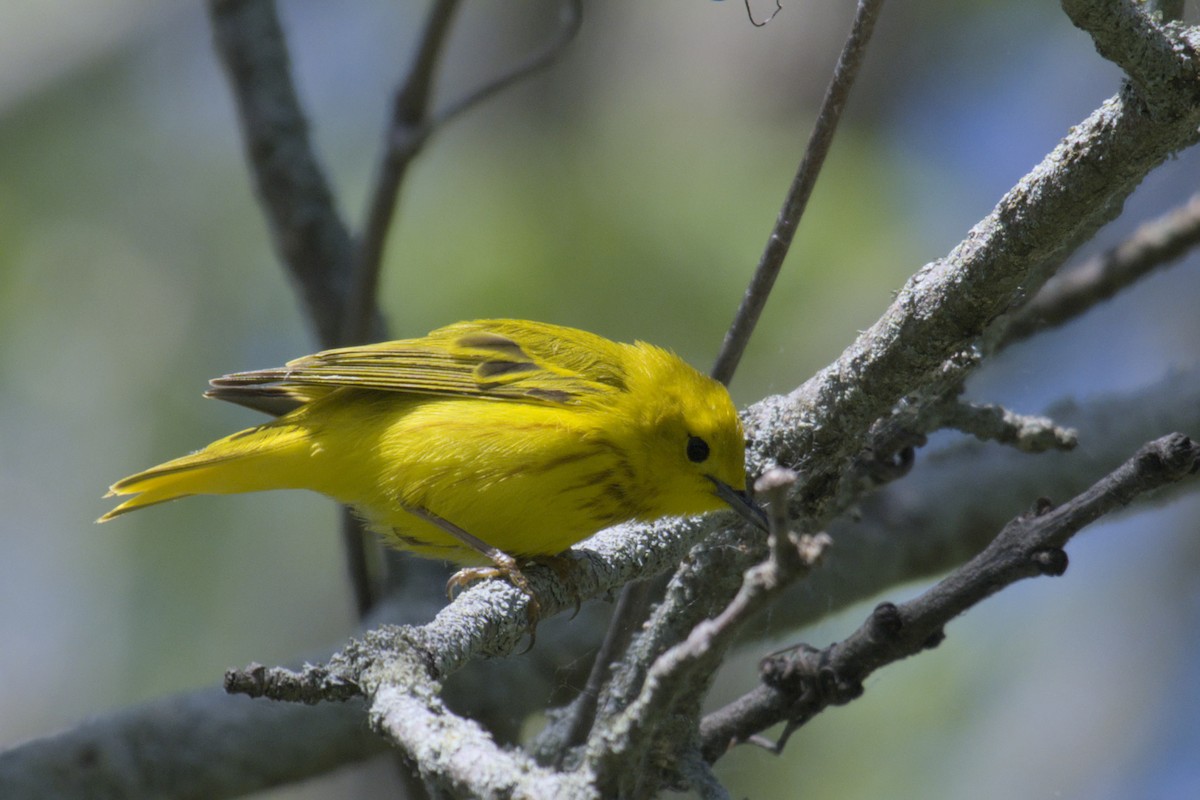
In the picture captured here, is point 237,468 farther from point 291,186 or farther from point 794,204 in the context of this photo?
point 794,204

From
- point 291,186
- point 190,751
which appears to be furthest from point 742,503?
point 291,186

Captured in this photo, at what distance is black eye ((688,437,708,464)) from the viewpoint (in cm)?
373

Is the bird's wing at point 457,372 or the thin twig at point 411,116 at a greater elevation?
the thin twig at point 411,116

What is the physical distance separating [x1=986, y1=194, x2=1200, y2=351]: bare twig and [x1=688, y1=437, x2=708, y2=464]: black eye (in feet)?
4.39

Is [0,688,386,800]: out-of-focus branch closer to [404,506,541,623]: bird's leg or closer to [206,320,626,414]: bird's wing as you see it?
[404,506,541,623]: bird's leg

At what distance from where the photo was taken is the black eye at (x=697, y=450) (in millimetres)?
3732

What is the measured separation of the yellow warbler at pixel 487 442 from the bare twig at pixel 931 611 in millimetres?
672

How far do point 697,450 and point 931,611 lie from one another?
1.25m

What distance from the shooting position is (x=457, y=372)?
429cm

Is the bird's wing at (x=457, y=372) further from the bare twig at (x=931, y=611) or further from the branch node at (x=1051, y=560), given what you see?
the branch node at (x=1051, y=560)

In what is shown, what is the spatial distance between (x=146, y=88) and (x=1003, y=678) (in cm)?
786

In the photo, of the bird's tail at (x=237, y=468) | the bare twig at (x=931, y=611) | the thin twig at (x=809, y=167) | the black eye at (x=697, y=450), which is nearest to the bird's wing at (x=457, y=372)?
the bird's tail at (x=237, y=468)

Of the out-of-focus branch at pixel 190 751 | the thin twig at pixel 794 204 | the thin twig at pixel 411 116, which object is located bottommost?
the out-of-focus branch at pixel 190 751

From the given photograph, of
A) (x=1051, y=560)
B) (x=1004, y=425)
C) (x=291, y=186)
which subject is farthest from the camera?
(x=291, y=186)
